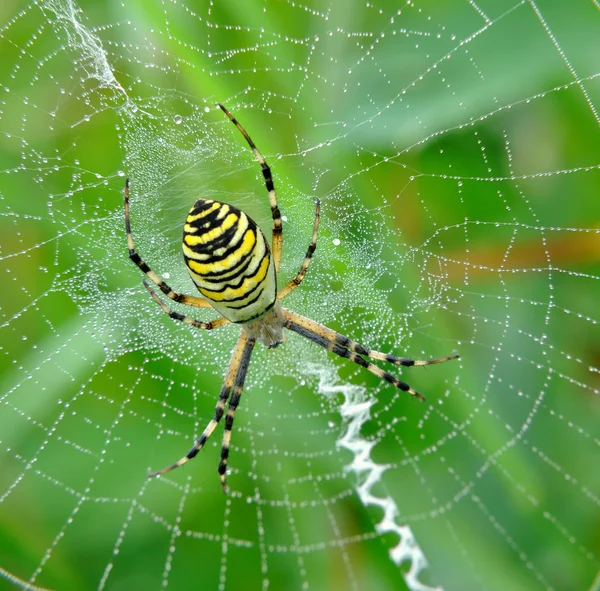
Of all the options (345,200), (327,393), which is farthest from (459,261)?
(327,393)

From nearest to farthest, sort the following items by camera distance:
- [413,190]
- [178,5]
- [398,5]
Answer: [178,5] < [398,5] < [413,190]

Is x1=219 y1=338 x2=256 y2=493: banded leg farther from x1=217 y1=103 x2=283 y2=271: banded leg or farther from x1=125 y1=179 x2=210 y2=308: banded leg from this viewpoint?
x1=217 y1=103 x2=283 y2=271: banded leg

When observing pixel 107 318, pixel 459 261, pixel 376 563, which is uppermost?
pixel 107 318

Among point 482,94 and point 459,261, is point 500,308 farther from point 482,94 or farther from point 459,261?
point 482,94

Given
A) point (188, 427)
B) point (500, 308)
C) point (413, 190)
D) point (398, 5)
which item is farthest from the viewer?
point (188, 427)

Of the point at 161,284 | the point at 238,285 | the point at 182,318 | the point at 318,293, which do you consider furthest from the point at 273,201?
the point at 318,293

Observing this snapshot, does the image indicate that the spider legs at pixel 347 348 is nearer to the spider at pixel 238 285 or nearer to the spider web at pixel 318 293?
the spider at pixel 238 285
